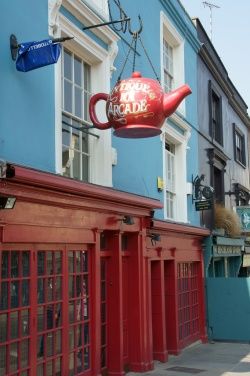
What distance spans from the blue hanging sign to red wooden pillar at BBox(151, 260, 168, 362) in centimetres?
551

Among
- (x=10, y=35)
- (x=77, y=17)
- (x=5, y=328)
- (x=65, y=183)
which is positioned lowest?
(x=5, y=328)

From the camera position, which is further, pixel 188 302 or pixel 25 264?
pixel 188 302

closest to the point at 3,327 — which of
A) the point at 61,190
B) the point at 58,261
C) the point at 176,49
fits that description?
the point at 58,261

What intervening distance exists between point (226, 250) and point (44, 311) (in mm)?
9345

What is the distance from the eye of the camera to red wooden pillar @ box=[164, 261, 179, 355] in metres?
11.3

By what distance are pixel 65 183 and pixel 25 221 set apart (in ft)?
2.35

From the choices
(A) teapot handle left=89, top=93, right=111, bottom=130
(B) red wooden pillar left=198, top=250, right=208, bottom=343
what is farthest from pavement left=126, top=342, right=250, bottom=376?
(A) teapot handle left=89, top=93, right=111, bottom=130

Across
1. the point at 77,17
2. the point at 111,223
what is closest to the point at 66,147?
the point at 111,223

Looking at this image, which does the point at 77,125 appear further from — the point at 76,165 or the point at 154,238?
the point at 154,238

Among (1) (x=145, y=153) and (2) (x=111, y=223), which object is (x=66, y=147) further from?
→ (1) (x=145, y=153)

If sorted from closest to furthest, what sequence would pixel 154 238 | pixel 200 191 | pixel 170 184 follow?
1. pixel 154 238
2. pixel 170 184
3. pixel 200 191

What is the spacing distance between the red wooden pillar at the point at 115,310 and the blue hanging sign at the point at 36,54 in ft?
11.0

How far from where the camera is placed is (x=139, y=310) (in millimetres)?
9234

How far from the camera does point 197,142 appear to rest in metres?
14.5
